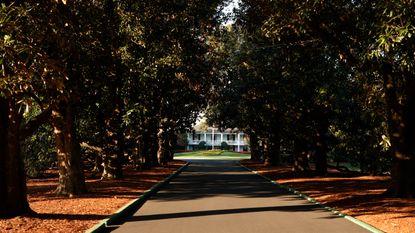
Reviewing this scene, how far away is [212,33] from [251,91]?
623cm

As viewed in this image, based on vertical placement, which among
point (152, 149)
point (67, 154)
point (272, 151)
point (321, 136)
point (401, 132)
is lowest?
point (67, 154)

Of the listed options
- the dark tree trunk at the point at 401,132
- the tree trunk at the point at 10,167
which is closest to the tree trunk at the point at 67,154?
the tree trunk at the point at 10,167

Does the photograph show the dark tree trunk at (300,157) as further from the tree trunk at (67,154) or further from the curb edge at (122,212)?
the tree trunk at (67,154)

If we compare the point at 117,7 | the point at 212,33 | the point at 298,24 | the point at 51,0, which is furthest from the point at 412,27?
the point at 212,33

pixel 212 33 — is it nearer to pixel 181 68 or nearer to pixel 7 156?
pixel 181 68

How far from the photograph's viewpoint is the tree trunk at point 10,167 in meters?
10.2

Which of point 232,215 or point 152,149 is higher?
point 152,149

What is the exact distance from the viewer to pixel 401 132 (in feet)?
50.5

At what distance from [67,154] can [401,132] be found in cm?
1110

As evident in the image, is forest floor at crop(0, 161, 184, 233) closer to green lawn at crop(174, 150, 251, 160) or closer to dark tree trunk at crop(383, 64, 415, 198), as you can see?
dark tree trunk at crop(383, 64, 415, 198)

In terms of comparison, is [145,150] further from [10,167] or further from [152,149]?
[10,167]

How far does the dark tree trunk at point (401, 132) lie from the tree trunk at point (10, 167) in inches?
436

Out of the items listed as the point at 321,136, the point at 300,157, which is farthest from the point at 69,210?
the point at 300,157

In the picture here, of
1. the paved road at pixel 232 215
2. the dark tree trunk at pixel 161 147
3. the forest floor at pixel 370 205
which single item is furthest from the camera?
the dark tree trunk at pixel 161 147
